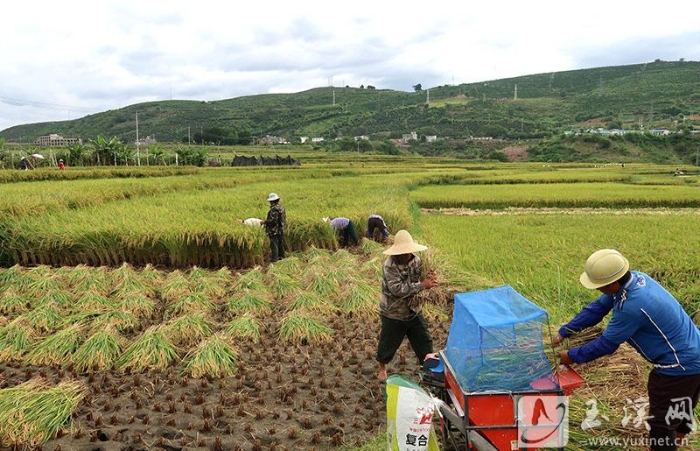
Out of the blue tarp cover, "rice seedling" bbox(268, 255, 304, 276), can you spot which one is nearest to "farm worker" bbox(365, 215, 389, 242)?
"rice seedling" bbox(268, 255, 304, 276)

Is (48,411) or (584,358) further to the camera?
(48,411)

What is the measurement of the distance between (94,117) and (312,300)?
132 m

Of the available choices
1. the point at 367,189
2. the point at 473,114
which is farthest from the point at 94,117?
the point at 367,189

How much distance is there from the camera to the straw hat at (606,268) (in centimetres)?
305

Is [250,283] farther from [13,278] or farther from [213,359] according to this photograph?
[13,278]

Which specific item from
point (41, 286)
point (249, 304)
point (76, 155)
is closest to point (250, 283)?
point (249, 304)

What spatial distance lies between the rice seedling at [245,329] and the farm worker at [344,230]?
4.83 metres

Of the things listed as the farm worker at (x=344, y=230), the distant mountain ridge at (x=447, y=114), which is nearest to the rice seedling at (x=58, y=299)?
the farm worker at (x=344, y=230)

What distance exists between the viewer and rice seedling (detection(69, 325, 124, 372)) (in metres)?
4.86

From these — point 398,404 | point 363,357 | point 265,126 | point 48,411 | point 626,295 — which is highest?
point 265,126

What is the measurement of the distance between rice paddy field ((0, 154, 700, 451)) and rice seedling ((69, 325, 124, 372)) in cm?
2

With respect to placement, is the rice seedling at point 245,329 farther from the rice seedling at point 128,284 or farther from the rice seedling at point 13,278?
the rice seedling at point 13,278

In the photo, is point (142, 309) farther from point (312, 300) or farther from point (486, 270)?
point (486, 270)

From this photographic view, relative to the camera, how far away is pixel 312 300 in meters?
6.58
